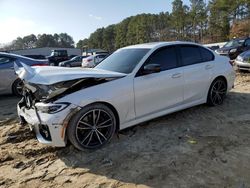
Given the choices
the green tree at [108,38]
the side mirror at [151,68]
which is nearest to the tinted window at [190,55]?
the side mirror at [151,68]

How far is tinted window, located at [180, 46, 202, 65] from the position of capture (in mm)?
Result: 5895

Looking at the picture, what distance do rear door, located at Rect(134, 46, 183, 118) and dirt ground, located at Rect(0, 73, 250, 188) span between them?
0.41m

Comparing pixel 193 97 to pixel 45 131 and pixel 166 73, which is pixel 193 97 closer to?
pixel 166 73

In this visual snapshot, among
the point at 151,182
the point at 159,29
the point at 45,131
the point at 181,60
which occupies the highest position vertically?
the point at 159,29

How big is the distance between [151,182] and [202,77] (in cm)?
310

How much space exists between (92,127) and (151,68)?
1391 mm

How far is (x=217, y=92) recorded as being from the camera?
6465 millimetres

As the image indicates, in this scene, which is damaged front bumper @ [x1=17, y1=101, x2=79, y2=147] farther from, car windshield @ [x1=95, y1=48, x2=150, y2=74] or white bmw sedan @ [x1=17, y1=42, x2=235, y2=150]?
car windshield @ [x1=95, y1=48, x2=150, y2=74]

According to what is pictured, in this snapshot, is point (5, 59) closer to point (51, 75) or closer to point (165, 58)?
point (51, 75)

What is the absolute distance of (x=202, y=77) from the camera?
6035 mm

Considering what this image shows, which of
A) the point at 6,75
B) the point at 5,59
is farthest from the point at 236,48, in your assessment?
the point at 6,75

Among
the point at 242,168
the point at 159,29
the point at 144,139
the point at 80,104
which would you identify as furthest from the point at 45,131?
the point at 159,29

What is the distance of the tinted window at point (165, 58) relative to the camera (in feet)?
17.7

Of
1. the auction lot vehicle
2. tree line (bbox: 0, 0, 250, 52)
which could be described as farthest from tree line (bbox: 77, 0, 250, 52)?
the auction lot vehicle
